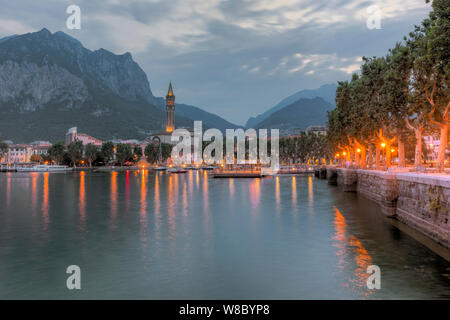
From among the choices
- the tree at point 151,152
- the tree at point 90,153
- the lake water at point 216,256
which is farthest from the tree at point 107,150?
the lake water at point 216,256

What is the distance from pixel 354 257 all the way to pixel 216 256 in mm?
7285

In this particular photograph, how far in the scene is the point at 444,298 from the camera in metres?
13.2

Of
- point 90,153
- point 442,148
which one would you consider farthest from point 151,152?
point 442,148

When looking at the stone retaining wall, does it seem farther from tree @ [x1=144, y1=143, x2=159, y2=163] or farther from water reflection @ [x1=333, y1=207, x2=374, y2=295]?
tree @ [x1=144, y1=143, x2=159, y2=163]

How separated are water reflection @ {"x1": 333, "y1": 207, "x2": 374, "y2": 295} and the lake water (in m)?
0.05

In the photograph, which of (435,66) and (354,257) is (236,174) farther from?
(354,257)

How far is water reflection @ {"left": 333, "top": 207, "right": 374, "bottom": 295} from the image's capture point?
15.1 metres

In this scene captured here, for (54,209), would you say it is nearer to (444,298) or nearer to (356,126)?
(444,298)

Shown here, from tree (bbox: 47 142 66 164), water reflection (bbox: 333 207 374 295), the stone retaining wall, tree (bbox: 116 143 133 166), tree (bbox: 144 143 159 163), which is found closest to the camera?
water reflection (bbox: 333 207 374 295)

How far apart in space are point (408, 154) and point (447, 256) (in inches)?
4139

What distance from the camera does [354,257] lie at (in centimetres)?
1925

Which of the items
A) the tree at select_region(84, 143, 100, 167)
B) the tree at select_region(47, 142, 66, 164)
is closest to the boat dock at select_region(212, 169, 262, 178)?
the tree at select_region(84, 143, 100, 167)

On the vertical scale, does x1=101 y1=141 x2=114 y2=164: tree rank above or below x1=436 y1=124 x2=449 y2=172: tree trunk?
above

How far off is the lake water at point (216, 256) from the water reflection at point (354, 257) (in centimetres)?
5
